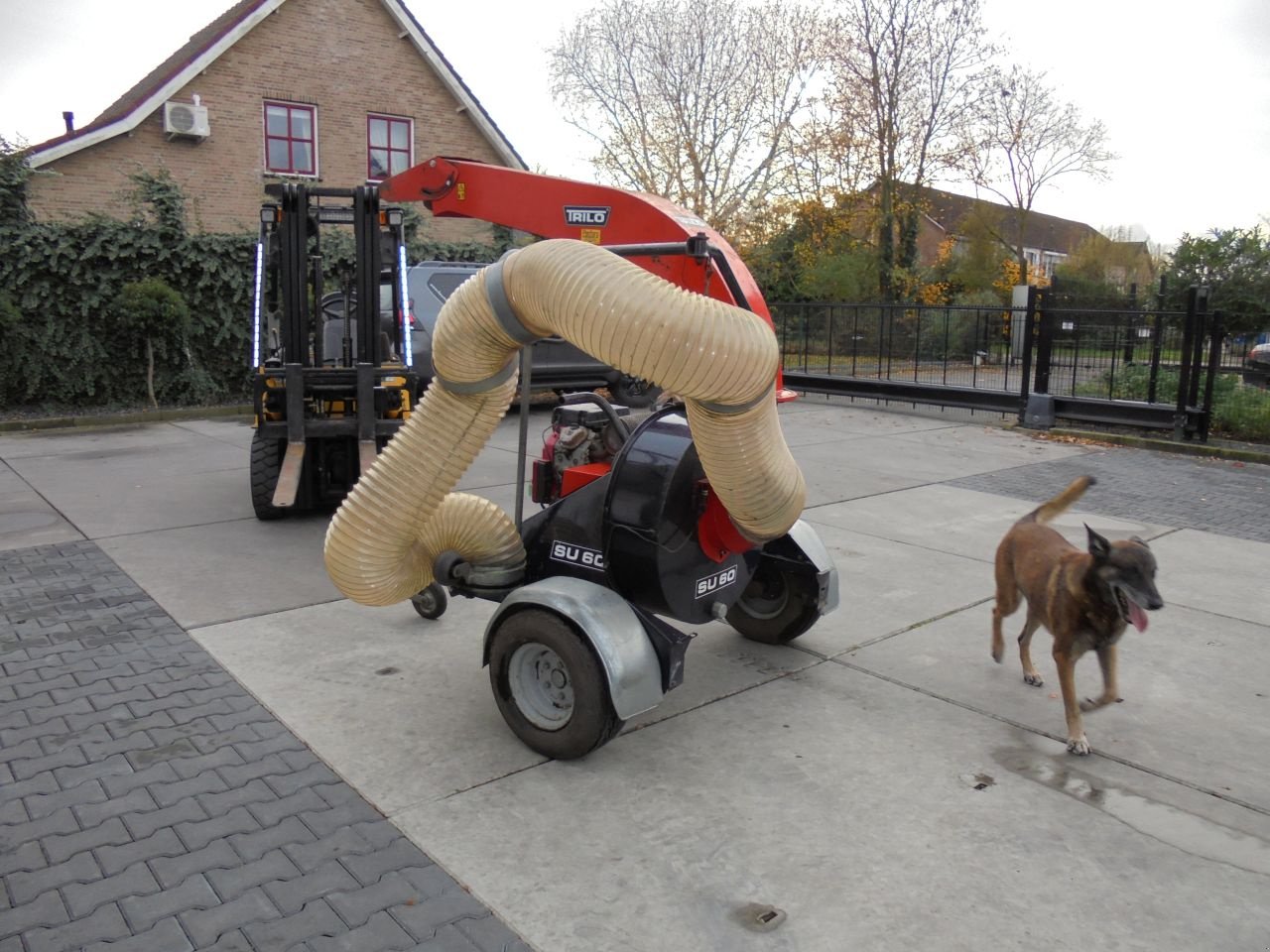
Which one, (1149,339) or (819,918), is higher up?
(1149,339)

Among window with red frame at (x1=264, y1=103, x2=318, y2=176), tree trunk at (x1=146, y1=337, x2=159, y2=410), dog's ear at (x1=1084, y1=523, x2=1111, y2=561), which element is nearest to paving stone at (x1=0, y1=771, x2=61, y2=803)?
dog's ear at (x1=1084, y1=523, x2=1111, y2=561)

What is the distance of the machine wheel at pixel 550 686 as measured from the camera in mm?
3701

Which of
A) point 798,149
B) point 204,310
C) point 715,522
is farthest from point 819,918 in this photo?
point 798,149

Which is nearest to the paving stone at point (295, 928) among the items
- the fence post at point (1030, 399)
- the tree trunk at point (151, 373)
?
the fence post at point (1030, 399)

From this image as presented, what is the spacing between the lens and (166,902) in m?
2.91

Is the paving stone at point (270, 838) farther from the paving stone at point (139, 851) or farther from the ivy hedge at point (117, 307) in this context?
the ivy hedge at point (117, 307)

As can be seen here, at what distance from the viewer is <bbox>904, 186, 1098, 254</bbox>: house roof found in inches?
1310

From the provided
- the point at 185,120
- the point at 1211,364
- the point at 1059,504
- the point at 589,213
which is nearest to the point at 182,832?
the point at 589,213

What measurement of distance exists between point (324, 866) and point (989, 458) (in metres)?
9.54

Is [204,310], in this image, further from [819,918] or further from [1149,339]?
[819,918]

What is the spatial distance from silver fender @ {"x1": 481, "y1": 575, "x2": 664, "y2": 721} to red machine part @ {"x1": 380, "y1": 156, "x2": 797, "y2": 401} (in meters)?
1.07

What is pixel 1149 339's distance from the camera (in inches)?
501

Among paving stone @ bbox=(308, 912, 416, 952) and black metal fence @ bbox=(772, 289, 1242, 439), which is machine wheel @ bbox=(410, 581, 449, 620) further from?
black metal fence @ bbox=(772, 289, 1242, 439)

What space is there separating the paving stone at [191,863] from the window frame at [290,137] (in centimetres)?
2204
